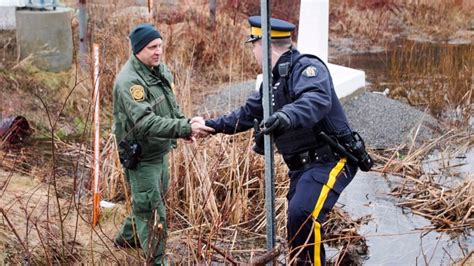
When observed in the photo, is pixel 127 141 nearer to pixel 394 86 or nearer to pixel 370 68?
pixel 394 86

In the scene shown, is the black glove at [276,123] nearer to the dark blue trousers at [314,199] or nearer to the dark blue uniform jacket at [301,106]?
the dark blue uniform jacket at [301,106]

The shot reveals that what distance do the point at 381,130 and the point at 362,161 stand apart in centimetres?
407

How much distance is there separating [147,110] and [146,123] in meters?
0.09

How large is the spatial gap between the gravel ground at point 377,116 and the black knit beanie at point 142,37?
3.41 meters

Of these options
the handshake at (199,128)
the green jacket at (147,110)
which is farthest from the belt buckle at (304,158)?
the green jacket at (147,110)

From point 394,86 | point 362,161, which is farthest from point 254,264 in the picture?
point 394,86

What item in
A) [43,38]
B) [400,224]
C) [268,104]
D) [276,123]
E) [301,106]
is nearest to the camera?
[268,104]

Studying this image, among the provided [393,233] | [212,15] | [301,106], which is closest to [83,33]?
[212,15]

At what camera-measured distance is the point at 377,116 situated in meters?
8.59

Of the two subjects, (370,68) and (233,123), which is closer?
(233,123)

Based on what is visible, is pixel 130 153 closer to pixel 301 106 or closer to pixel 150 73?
pixel 150 73

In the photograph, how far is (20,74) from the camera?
357 inches

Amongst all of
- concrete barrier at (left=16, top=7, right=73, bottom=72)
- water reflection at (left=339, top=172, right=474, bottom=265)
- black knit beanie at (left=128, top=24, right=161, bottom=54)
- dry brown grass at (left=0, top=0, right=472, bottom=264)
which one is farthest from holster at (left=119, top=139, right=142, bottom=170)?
concrete barrier at (left=16, top=7, right=73, bottom=72)

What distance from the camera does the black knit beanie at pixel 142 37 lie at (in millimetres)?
4395
